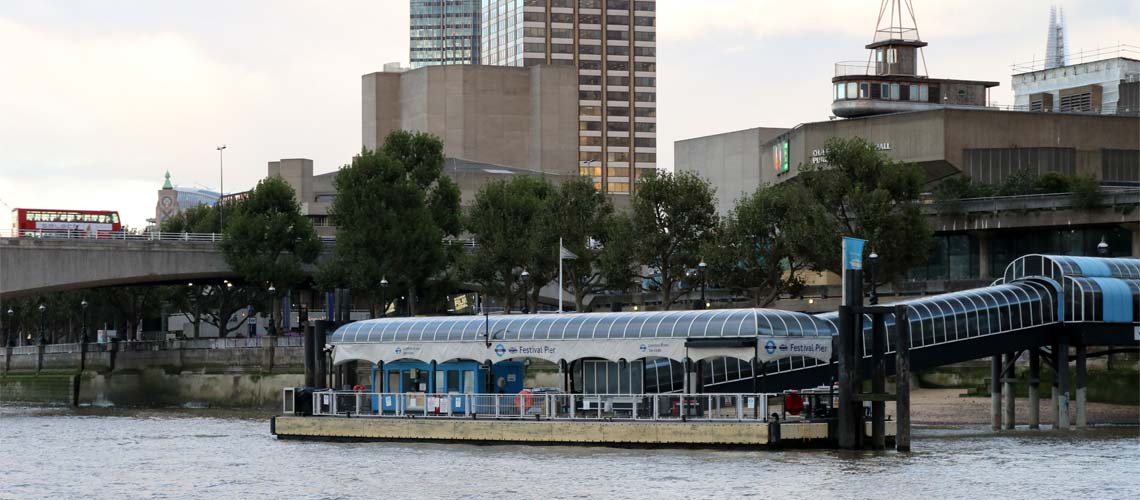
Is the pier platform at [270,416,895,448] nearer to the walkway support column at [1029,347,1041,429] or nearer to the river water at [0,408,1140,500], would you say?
the river water at [0,408,1140,500]

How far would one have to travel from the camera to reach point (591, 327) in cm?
6994

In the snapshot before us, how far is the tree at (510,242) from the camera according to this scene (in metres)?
126

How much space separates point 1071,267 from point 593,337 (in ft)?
80.3

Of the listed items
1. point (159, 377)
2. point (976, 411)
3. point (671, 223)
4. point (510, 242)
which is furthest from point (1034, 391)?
point (159, 377)

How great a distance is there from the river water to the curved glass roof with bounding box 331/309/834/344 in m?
4.74

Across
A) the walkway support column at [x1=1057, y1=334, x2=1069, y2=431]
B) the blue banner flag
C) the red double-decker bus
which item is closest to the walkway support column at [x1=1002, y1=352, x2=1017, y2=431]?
the walkway support column at [x1=1057, y1=334, x2=1069, y2=431]

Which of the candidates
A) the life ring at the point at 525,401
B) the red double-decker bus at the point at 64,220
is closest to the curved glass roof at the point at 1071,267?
the life ring at the point at 525,401

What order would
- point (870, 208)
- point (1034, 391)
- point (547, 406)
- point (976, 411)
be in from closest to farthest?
point (547, 406) → point (1034, 391) → point (976, 411) → point (870, 208)

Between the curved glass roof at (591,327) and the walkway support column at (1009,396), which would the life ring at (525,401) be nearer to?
the curved glass roof at (591,327)

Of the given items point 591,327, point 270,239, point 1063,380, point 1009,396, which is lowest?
point 1009,396

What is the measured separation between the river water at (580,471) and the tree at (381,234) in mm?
51275

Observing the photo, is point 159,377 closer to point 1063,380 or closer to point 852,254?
point 1063,380

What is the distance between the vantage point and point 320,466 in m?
66.2

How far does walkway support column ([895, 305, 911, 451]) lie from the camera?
211 ft
